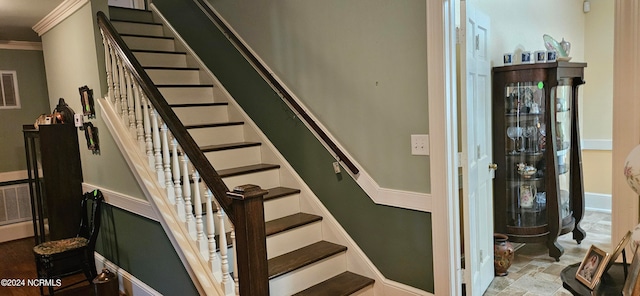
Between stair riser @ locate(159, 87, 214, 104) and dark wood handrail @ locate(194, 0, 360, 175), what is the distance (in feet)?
1.90

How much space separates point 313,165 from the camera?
3.18 m

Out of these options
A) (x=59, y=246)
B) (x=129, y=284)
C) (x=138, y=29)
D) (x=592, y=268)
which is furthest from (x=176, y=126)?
(x=138, y=29)

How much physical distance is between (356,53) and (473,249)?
1.51 m

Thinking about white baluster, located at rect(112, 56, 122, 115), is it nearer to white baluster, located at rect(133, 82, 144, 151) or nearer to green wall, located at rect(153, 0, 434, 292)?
white baluster, located at rect(133, 82, 144, 151)

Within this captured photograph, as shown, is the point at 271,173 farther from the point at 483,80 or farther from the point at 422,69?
the point at 483,80

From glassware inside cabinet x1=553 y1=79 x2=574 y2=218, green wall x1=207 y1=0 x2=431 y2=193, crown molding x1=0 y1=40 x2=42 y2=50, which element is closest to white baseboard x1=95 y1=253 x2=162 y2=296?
green wall x1=207 y1=0 x2=431 y2=193

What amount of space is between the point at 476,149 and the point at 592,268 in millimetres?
1532

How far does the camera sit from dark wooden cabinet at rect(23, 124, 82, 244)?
388cm

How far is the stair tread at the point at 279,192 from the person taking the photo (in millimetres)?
3137

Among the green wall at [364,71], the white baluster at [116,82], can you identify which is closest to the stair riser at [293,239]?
the green wall at [364,71]

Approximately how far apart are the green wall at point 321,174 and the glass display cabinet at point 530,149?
1536 mm

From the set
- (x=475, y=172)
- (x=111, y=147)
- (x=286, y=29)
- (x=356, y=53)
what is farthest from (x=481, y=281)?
(x=111, y=147)

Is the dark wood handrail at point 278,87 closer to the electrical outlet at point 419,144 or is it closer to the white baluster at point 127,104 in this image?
the electrical outlet at point 419,144

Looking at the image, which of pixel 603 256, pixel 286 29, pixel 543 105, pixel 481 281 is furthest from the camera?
pixel 543 105
